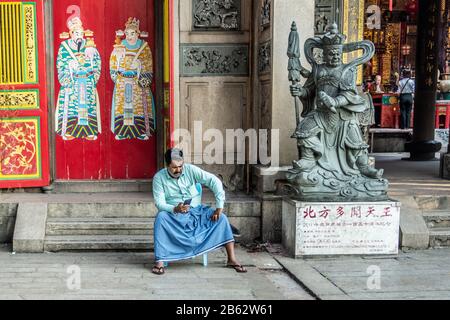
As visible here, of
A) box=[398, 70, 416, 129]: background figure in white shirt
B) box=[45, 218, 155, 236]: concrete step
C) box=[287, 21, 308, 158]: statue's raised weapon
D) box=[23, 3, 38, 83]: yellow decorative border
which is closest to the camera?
box=[287, 21, 308, 158]: statue's raised weapon

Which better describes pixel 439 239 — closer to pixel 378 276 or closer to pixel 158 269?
pixel 378 276

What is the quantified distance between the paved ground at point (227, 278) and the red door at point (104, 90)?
5.89ft

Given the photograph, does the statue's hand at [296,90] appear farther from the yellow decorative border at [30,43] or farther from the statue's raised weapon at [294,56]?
the yellow decorative border at [30,43]

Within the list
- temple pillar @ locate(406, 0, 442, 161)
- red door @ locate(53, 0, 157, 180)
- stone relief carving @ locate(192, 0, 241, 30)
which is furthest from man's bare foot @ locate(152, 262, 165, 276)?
temple pillar @ locate(406, 0, 442, 161)

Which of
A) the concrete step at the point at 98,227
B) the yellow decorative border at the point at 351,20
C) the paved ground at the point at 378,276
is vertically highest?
the yellow decorative border at the point at 351,20

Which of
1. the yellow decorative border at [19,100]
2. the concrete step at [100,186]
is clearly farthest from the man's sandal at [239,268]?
the yellow decorative border at [19,100]

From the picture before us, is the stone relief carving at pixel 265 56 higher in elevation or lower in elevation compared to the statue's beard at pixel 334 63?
higher

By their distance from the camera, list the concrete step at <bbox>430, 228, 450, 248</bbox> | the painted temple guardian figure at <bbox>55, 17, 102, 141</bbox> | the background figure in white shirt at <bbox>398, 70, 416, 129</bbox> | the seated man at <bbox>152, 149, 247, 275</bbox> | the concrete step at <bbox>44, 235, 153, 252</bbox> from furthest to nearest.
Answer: the background figure in white shirt at <bbox>398, 70, 416, 129</bbox> → the painted temple guardian figure at <bbox>55, 17, 102, 141</bbox> → the concrete step at <bbox>430, 228, 450, 248</bbox> → the concrete step at <bbox>44, 235, 153, 252</bbox> → the seated man at <bbox>152, 149, 247, 275</bbox>

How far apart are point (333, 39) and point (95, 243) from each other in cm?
350

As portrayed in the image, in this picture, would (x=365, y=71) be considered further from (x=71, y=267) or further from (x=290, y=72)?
(x=71, y=267)

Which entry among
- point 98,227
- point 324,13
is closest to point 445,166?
point 324,13

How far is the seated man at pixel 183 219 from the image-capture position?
5848mm

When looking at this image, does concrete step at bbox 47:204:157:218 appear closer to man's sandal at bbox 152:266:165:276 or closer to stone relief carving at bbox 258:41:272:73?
man's sandal at bbox 152:266:165:276

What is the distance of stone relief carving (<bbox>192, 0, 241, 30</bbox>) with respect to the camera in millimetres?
7527
